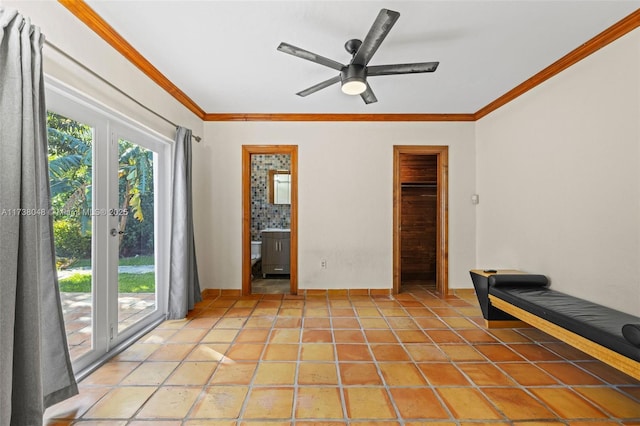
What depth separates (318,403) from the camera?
179 centimetres

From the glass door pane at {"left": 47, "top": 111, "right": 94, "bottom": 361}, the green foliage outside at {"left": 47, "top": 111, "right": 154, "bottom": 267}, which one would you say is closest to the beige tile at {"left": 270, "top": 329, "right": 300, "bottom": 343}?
the glass door pane at {"left": 47, "top": 111, "right": 94, "bottom": 361}

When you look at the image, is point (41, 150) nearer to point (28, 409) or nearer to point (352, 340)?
point (28, 409)

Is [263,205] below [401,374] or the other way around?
the other way around

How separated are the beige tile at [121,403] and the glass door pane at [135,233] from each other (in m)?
0.80

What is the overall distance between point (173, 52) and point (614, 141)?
12.2 ft

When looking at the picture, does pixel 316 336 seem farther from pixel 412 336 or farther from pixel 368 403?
pixel 368 403

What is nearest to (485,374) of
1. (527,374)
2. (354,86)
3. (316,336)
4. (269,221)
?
(527,374)

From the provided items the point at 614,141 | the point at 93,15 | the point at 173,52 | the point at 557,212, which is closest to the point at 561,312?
the point at 557,212

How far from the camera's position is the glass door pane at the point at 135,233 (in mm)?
2553

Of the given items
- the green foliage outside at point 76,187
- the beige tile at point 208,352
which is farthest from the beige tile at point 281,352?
the green foliage outside at point 76,187

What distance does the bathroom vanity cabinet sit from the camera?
16.9 feet

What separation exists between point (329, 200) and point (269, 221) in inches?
81.9

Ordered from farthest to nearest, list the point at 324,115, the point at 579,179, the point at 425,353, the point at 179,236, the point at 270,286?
the point at 270,286 → the point at 324,115 → the point at 179,236 → the point at 579,179 → the point at 425,353

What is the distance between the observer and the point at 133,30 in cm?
221
